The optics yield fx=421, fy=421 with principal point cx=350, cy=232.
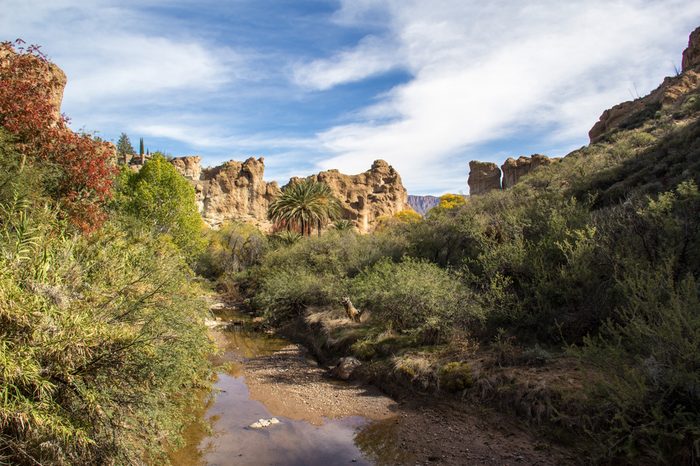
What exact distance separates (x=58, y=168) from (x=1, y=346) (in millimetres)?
5125

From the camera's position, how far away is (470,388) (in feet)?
33.3

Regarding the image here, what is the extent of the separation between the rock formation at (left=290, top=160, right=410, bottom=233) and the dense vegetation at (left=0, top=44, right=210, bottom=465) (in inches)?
2439

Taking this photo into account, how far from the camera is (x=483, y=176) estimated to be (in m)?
67.9

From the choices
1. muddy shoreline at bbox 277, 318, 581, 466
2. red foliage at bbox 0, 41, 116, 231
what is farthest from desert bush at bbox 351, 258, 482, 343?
red foliage at bbox 0, 41, 116, 231

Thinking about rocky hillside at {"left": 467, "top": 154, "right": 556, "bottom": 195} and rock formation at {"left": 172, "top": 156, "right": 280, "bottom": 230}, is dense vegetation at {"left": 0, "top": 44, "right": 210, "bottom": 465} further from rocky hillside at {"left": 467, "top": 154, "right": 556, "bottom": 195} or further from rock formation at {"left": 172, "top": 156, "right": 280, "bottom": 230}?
rock formation at {"left": 172, "top": 156, "right": 280, "bottom": 230}

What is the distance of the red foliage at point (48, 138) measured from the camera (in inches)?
312

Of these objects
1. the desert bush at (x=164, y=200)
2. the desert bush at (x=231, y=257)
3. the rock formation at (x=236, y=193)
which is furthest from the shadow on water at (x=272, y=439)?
the rock formation at (x=236, y=193)

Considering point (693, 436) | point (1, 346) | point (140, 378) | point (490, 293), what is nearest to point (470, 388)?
point (490, 293)

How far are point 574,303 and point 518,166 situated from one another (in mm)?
54857

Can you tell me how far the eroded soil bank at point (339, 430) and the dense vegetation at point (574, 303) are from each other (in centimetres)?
87

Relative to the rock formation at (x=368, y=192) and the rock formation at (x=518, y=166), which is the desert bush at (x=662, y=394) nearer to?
the rock formation at (x=518, y=166)

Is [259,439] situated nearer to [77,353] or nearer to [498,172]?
[77,353]

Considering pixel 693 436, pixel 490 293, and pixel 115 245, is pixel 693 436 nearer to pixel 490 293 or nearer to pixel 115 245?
pixel 490 293

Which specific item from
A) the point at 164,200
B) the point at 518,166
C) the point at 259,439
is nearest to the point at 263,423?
the point at 259,439
